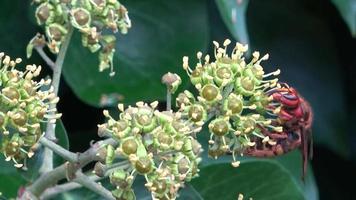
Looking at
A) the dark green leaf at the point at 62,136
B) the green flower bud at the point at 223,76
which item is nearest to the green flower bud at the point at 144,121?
the green flower bud at the point at 223,76

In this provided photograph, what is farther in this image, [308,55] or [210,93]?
[308,55]

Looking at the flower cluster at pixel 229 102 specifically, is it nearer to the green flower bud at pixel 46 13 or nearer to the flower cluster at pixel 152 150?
the flower cluster at pixel 152 150

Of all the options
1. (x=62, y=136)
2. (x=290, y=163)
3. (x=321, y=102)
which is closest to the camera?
(x=62, y=136)

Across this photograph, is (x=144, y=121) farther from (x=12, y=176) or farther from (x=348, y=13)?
(x=348, y=13)

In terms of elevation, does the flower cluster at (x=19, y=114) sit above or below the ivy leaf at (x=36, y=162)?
above

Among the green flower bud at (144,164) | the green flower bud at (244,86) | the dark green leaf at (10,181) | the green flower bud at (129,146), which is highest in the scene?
the green flower bud at (244,86)

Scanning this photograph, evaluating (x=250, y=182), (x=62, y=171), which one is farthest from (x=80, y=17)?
(x=250, y=182)

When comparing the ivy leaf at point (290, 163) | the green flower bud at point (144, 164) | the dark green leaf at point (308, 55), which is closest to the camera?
the green flower bud at point (144, 164)
